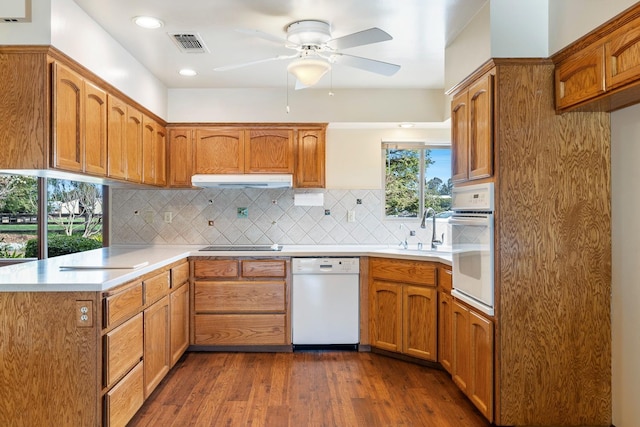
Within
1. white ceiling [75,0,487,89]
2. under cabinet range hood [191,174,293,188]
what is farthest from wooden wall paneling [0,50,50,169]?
under cabinet range hood [191,174,293,188]

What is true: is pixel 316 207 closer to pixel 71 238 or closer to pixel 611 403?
pixel 71 238

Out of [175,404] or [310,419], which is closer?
[310,419]

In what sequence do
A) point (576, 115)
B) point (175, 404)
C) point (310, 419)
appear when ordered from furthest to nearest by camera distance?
point (175, 404) < point (310, 419) < point (576, 115)

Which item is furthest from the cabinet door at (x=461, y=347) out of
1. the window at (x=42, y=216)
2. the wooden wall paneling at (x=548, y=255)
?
the window at (x=42, y=216)

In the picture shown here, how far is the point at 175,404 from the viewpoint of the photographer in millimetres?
2721

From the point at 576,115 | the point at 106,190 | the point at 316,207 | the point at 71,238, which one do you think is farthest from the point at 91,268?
the point at 576,115

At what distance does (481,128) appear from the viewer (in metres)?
2.48

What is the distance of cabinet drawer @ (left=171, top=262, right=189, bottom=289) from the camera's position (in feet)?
10.7

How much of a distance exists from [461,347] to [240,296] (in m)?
1.84

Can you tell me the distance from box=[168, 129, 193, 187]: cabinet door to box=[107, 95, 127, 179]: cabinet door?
914 millimetres

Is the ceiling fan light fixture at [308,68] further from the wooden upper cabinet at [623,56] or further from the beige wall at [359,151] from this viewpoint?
the beige wall at [359,151]

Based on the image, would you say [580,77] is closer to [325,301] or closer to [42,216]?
[325,301]

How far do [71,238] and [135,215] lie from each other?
608mm

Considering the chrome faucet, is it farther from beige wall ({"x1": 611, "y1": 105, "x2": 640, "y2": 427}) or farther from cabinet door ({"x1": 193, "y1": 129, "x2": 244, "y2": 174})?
cabinet door ({"x1": 193, "y1": 129, "x2": 244, "y2": 174})
